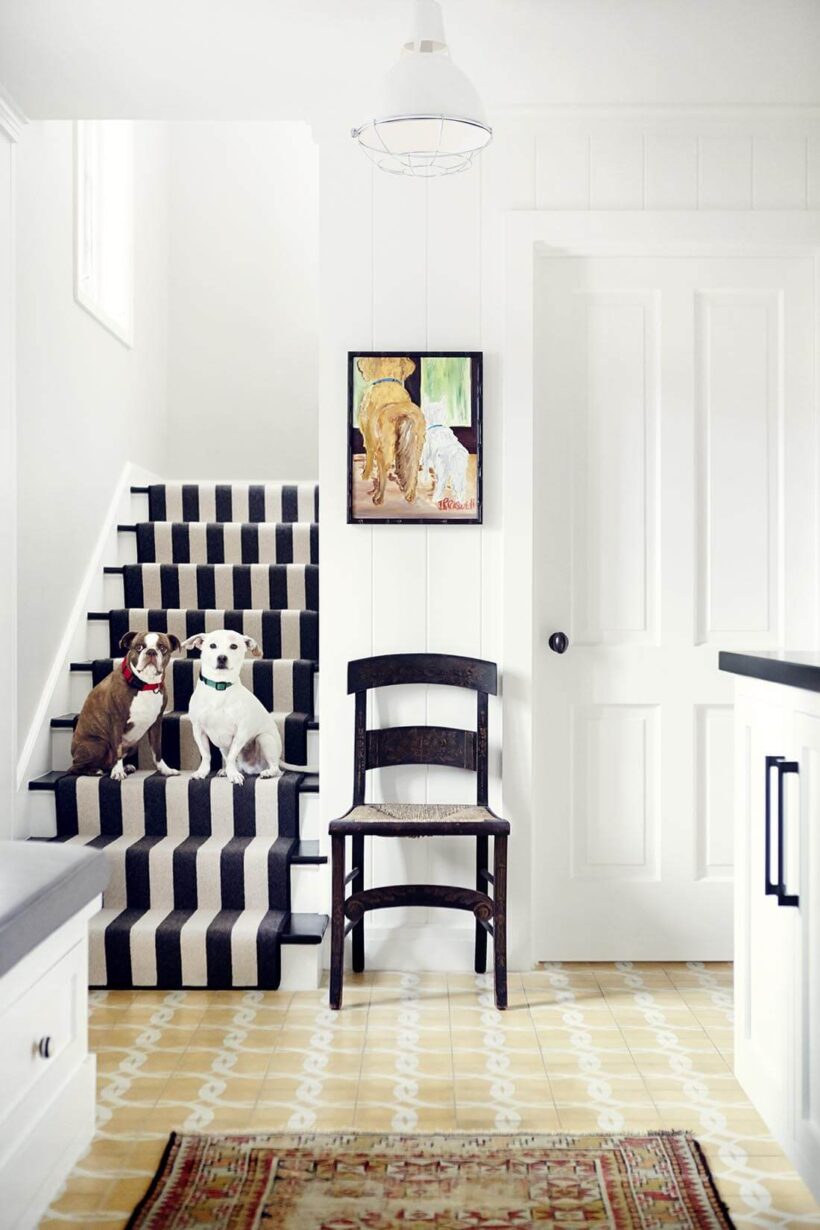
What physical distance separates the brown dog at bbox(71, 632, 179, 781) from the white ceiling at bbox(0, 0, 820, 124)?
5.49 ft

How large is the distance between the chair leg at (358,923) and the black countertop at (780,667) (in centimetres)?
128

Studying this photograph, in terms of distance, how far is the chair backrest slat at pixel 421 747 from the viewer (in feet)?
10.5

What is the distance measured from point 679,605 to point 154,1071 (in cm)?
A: 195

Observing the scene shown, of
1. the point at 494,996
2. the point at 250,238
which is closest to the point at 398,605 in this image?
the point at 494,996

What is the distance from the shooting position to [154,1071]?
2500 millimetres

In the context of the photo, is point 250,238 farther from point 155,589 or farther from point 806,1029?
point 806,1029

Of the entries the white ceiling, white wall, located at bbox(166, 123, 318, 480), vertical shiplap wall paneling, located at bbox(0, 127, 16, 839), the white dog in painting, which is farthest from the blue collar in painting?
white wall, located at bbox(166, 123, 318, 480)

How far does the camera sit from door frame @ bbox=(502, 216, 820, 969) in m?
3.24

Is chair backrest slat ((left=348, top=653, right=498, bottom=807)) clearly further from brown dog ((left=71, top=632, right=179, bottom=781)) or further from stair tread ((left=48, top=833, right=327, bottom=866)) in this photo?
brown dog ((left=71, top=632, right=179, bottom=781))

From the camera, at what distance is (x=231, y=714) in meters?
3.39

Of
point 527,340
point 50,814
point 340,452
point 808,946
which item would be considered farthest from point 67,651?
point 808,946

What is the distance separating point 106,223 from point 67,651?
6.19ft

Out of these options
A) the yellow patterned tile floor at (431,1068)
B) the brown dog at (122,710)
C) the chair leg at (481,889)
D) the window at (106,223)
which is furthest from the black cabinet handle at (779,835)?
the window at (106,223)

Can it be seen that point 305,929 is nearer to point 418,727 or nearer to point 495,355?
point 418,727
